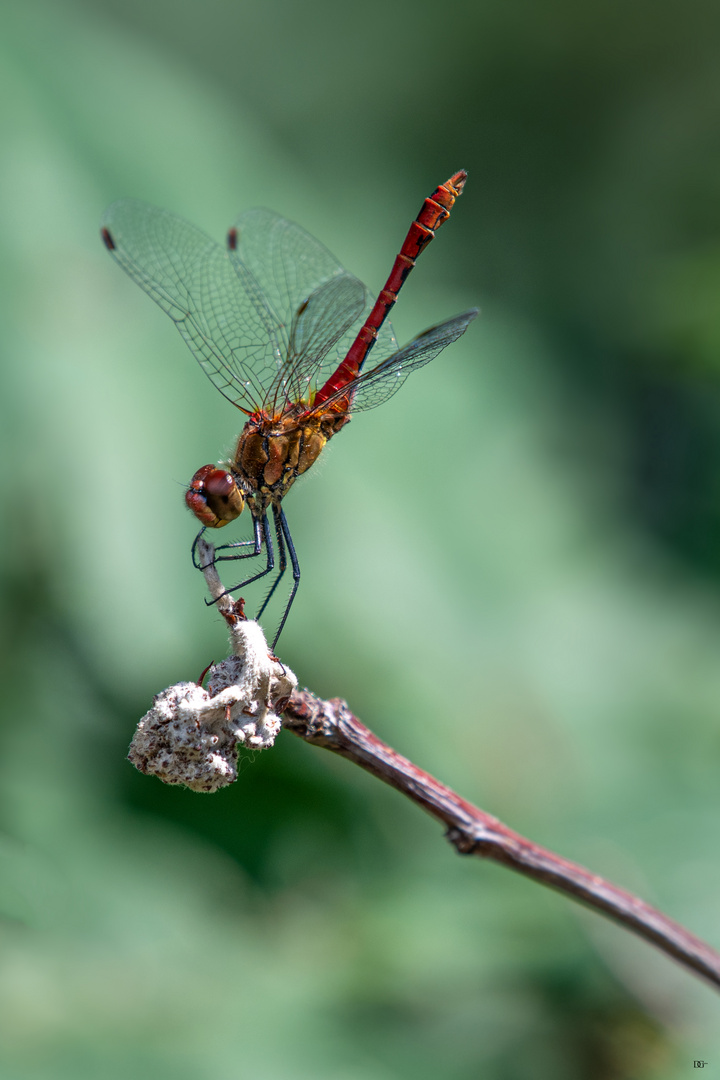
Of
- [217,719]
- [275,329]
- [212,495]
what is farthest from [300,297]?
[217,719]

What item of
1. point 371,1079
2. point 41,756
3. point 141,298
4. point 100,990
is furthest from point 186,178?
point 371,1079

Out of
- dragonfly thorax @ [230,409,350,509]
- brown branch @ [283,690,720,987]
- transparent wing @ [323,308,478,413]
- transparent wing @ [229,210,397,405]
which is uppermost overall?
transparent wing @ [229,210,397,405]

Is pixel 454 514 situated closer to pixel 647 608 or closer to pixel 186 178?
pixel 647 608

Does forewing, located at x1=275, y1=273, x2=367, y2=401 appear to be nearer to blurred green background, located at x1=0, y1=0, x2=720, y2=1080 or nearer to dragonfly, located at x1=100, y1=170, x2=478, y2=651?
dragonfly, located at x1=100, y1=170, x2=478, y2=651

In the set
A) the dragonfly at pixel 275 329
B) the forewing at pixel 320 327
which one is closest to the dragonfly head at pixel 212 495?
the dragonfly at pixel 275 329

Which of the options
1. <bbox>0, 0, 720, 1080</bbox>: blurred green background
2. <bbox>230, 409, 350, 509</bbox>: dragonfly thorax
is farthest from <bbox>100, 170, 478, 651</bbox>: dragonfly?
<bbox>0, 0, 720, 1080</bbox>: blurred green background

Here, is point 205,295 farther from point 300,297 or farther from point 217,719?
point 217,719
